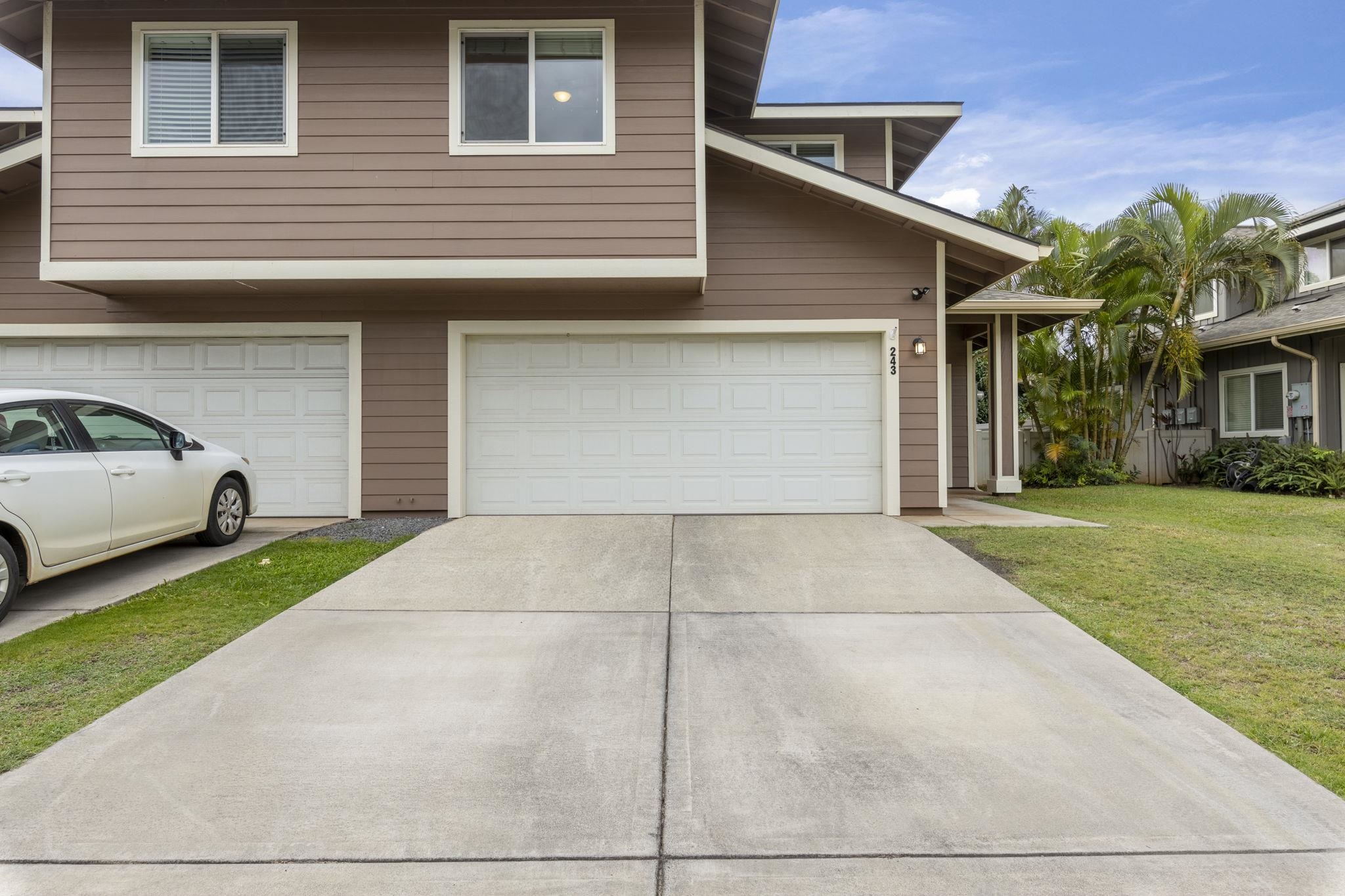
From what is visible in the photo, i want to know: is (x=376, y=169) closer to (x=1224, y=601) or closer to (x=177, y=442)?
(x=177, y=442)

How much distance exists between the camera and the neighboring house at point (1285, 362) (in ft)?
39.9

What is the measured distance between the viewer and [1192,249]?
42.1ft

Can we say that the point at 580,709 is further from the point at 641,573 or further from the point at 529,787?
the point at 641,573

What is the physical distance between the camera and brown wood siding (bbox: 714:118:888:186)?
10266 mm

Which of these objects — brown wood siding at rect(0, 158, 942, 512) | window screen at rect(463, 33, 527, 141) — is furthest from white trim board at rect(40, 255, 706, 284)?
window screen at rect(463, 33, 527, 141)

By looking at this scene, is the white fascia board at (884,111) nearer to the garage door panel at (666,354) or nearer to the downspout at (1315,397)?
the garage door panel at (666,354)

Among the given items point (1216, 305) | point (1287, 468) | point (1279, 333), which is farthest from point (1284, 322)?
point (1216, 305)

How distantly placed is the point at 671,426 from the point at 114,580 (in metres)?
5.16

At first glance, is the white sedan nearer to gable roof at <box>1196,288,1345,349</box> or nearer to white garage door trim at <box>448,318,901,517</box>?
white garage door trim at <box>448,318,901,517</box>

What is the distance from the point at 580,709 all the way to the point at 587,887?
46.4 inches

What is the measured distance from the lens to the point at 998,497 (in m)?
11.1

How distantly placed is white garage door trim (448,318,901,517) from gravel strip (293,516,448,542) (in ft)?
1.27

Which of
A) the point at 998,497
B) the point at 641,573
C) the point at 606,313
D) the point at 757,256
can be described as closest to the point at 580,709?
the point at 641,573

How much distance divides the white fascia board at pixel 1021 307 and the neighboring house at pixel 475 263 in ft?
7.29
